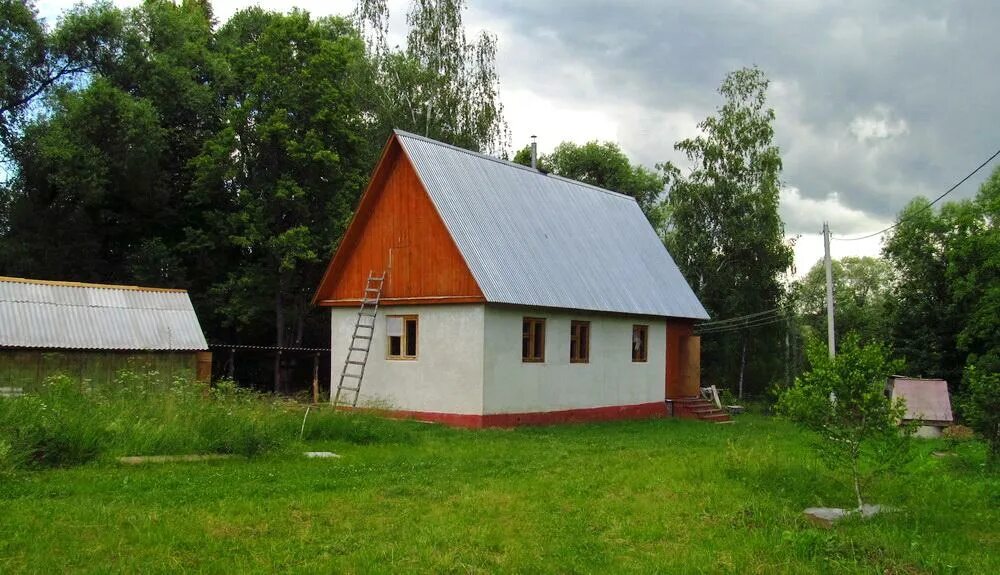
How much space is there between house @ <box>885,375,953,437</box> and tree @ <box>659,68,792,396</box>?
→ 40.7 ft

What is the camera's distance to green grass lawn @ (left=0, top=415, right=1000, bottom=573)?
7441mm

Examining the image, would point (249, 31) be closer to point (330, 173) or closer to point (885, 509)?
point (330, 173)

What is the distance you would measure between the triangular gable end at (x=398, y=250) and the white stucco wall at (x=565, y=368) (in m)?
1.51

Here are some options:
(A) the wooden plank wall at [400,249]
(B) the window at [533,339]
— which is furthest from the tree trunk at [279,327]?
(B) the window at [533,339]

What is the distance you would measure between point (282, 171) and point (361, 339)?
476 inches

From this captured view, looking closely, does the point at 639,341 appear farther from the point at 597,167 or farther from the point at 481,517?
the point at 597,167

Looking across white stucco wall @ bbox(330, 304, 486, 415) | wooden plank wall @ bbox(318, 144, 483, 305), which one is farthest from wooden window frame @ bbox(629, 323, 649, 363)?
wooden plank wall @ bbox(318, 144, 483, 305)

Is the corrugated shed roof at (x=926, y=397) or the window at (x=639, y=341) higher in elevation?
→ the window at (x=639, y=341)

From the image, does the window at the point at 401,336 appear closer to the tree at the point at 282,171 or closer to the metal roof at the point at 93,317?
the metal roof at the point at 93,317

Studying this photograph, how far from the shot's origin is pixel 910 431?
992cm

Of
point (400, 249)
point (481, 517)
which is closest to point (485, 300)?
point (400, 249)

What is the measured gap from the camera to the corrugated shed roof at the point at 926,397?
2438 cm

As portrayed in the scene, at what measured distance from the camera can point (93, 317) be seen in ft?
68.0

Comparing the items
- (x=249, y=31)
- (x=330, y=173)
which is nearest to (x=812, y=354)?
(x=330, y=173)
